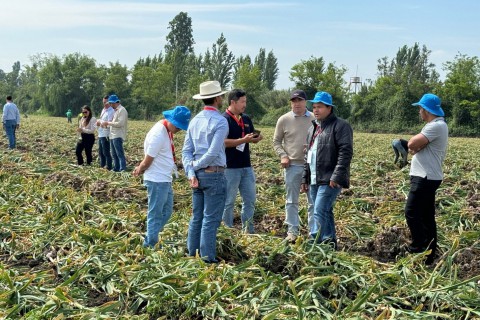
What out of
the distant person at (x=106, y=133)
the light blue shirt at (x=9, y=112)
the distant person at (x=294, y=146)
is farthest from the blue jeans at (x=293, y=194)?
the light blue shirt at (x=9, y=112)

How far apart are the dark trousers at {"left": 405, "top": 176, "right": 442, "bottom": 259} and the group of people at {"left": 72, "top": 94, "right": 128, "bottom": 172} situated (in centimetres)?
660

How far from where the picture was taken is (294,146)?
626 cm

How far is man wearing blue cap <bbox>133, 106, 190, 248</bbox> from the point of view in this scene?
5.23 metres

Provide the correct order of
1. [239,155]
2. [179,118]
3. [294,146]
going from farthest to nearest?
[294,146], [239,155], [179,118]

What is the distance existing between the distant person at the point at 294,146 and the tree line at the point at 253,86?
132 feet

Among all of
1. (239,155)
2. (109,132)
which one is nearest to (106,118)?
(109,132)

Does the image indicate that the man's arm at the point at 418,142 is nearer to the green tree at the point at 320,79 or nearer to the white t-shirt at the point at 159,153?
the white t-shirt at the point at 159,153

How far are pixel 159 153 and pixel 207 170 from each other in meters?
0.66

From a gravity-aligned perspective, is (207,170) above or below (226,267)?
above

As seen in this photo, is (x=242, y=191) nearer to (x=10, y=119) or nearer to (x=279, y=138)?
(x=279, y=138)

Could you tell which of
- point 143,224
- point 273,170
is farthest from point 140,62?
point 143,224

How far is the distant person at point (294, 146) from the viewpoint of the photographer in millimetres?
6234

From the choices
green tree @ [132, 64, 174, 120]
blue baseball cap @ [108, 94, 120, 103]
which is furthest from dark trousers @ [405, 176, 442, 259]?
green tree @ [132, 64, 174, 120]

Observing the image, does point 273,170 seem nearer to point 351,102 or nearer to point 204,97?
point 204,97
